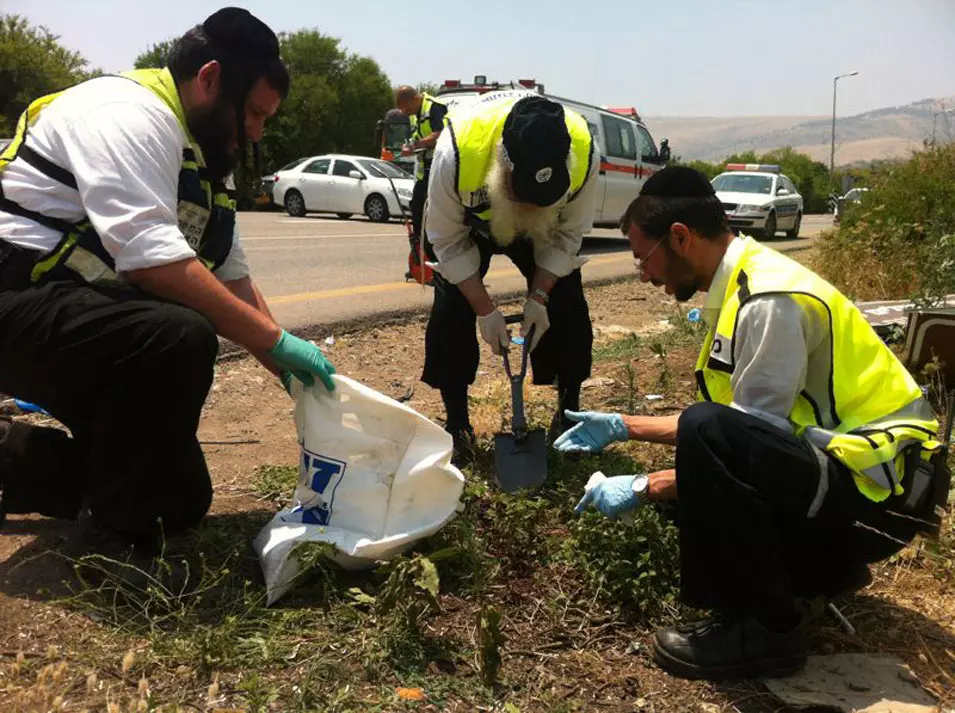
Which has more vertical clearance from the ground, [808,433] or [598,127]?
[598,127]

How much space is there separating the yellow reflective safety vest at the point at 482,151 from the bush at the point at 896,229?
3.81m

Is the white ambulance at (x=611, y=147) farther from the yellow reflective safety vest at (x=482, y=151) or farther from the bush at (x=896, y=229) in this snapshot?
the yellow reflective safety vest at (x=482, y=151)

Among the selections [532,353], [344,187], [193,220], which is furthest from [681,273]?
[344,187]

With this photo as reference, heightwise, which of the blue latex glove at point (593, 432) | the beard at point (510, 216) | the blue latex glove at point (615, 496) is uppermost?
the beard at point (510, 216)

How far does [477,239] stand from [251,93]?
3.83 ft

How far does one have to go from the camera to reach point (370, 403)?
8.24 feet

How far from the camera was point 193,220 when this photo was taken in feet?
8.50

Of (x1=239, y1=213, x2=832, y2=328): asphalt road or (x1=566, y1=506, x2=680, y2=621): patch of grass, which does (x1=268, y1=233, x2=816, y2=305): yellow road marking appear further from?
(x1=566, y1=506, x2=680, y2=621): patch of grass

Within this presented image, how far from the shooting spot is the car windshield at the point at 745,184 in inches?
657

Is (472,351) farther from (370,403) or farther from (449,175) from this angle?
(370,403)

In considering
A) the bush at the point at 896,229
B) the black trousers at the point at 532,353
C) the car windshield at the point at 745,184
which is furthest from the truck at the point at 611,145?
the black trousers at the point at 532,353

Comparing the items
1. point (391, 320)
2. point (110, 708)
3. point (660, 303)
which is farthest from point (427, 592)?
point (660, 303)

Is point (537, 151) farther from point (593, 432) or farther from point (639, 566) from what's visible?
point (639, 566)

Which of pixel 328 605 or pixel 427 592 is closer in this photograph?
pixel 427 592
